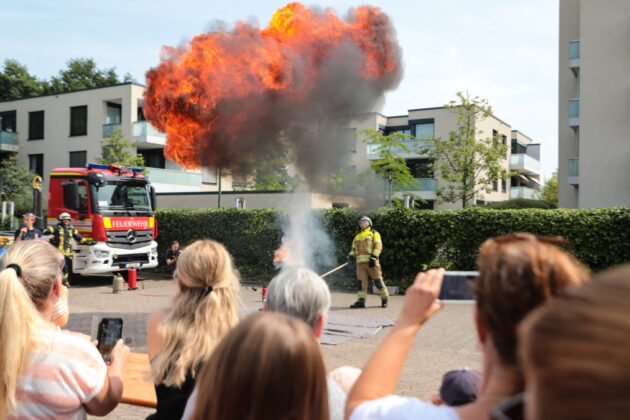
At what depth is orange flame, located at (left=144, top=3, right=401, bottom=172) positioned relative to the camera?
1317cm

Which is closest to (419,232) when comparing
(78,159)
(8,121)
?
(78,159)

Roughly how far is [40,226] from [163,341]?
13.8m

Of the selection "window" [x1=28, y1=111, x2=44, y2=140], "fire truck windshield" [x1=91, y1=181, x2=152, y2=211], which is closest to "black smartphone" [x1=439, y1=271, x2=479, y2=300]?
"fire truck windshield" [x1=91, y1=181, x2=152, y2=211]

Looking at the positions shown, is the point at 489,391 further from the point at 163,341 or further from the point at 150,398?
the point at 150,398

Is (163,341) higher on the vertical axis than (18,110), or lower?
lower

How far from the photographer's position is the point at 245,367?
1.40 meters

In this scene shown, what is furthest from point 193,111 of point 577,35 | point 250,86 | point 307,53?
point 577,35

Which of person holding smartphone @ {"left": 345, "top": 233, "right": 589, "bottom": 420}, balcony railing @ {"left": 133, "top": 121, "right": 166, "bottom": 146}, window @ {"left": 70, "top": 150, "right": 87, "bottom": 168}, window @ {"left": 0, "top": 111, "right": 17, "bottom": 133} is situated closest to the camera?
person holding smartphone @ {"left": 345, "top": 233, "right": 589, "bottom": 420}

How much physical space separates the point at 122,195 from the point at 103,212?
95 cm

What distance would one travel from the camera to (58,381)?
241cm

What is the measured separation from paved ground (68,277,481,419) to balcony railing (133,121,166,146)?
1548 centimetres

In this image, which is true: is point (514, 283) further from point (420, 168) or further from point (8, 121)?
point (8, 121)

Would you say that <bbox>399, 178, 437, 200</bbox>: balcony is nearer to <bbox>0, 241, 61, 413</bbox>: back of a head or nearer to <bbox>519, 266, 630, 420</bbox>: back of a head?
<bbox>0, 241, 61, 413</bbox>: back of a head

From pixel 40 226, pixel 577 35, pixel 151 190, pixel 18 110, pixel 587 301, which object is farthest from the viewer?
pixel 18 110
